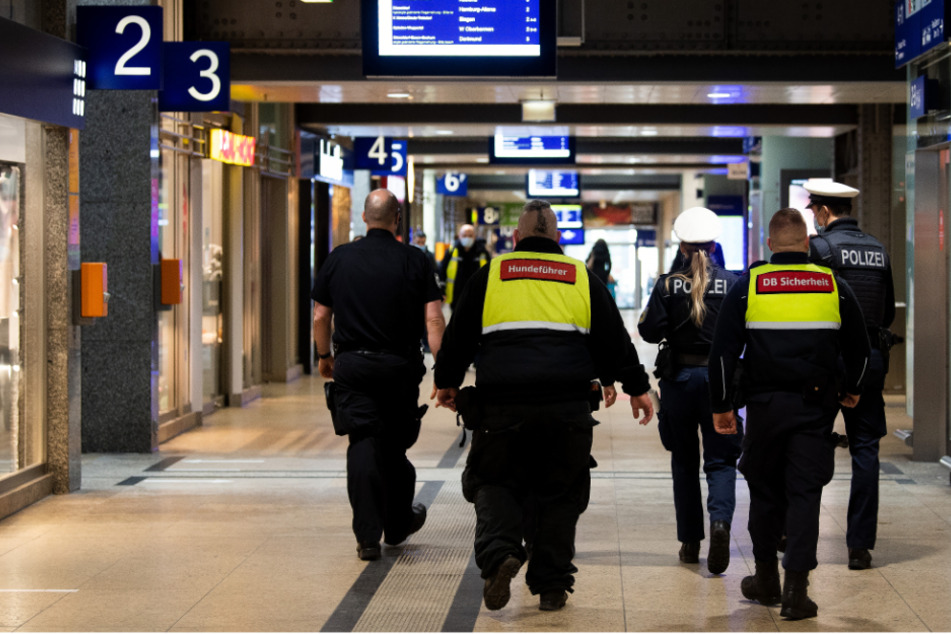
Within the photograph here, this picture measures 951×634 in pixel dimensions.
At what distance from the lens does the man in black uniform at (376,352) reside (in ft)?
19.1

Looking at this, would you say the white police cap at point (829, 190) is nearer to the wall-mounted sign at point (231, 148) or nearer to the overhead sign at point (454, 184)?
the wall-mounted sign at point (231, 148)

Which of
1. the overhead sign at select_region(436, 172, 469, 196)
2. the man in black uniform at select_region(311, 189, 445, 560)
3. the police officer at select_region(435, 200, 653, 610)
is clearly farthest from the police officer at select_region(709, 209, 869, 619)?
the overhead sign at select_region(436, 172, 469, 196)

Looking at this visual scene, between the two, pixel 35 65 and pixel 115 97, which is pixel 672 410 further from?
pixel 115 97

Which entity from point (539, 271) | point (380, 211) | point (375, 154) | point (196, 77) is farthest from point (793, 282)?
point (375, 154)

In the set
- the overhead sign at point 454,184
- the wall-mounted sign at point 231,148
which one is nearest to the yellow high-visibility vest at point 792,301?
the wall-mounted sign at point 231,148

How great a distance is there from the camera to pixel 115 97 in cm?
905

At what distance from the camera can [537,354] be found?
4.81 m

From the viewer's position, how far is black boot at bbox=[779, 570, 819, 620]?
4.78 metres

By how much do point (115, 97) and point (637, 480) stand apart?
14.5ft

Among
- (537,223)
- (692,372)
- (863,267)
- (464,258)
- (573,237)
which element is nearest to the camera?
(537,223)

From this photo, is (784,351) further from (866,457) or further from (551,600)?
(551,600)

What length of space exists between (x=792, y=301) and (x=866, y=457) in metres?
1.18

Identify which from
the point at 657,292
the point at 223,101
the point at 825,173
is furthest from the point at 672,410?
the point at 825,173

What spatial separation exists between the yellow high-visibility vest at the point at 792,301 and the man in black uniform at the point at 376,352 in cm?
153
